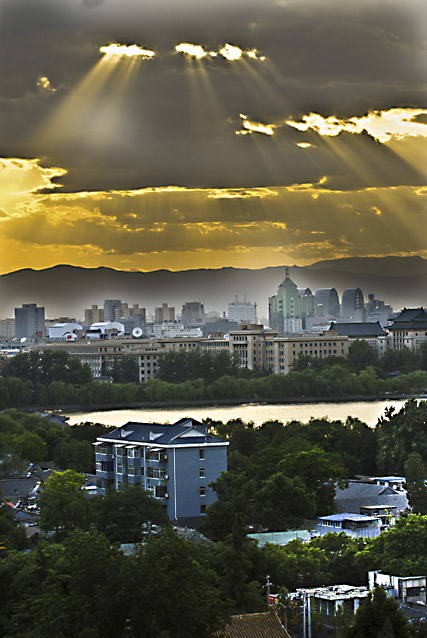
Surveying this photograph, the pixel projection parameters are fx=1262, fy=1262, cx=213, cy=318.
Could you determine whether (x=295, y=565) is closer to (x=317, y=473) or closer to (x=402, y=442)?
(x=317, y=473)

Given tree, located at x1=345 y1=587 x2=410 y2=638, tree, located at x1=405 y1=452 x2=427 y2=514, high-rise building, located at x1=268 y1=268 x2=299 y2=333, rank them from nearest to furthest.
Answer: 1. tree, located at x1=345 y1=587 x2=410 y2=638
2. tree, located at x1=405 y1=452 x2=427 y2=514
3. high-rise building, located at x1=268 y1=268 x2=299 y2=333

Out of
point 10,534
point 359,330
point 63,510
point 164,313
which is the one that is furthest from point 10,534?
point 164,313

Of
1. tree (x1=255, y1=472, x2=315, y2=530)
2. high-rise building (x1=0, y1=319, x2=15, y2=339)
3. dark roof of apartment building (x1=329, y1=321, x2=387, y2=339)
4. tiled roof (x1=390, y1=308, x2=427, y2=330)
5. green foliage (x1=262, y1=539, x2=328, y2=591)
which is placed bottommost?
green foliage (x1=262, y1=539, x2=328, y2=591)

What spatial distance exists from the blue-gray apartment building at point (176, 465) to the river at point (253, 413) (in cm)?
925

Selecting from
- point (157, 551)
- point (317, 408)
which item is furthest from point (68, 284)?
point (157, 551)

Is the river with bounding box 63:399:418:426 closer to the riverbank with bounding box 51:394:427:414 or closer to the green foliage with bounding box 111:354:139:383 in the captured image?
the riverbank with bounding box 51:394:427:414

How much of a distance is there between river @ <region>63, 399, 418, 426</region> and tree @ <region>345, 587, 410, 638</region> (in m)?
13.6

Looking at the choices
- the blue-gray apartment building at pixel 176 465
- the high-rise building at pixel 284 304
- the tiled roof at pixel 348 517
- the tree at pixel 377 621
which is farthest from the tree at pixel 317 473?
the high-rise building at pixel 284 304

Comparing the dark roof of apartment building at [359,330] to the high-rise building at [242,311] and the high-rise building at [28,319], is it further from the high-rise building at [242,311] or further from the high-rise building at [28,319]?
the high-rise building at [242,311]

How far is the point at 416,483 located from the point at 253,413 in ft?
41.4

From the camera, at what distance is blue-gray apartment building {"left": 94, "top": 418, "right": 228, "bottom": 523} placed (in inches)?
352

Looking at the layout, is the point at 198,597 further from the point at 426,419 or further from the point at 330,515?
the point at 426,419

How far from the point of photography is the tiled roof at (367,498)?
357 inches

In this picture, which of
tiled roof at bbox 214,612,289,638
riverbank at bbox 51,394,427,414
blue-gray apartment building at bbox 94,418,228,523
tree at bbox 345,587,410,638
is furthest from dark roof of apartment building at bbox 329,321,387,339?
tree at bbox 345,587,410,638
